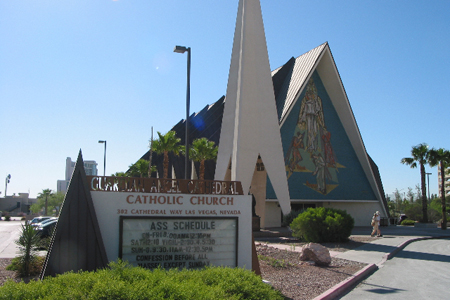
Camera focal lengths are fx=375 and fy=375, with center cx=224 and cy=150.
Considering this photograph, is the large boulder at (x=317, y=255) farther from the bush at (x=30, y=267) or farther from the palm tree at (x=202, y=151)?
the palm tree at (x=202, y=151)

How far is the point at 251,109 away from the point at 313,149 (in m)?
13.4

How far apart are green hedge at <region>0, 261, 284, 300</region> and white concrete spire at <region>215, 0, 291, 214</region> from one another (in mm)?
16870

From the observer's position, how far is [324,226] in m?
18.8

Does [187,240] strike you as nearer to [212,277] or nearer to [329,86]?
[212,277]

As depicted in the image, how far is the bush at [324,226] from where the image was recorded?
18.7 m

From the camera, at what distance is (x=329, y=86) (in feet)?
123

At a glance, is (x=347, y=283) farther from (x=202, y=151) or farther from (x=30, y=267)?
(x=202, y=151)

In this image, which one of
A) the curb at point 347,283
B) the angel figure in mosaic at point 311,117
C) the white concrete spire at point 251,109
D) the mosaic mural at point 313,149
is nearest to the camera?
the curb at point 347,283

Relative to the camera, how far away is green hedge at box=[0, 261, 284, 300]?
4.68m

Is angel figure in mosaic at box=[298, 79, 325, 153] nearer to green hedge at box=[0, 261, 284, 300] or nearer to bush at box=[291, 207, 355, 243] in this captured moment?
bush at box=[291, 207, 355, 243]

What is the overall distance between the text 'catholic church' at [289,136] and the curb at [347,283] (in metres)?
12.2

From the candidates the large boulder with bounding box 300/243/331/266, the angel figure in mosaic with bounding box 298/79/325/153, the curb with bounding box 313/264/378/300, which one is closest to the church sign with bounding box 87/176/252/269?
the curb with bounding box 313/264/378/300

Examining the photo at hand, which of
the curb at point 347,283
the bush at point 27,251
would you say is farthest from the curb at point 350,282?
the bush at point 27,251

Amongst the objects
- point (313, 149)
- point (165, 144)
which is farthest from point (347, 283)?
point (165, 144)
